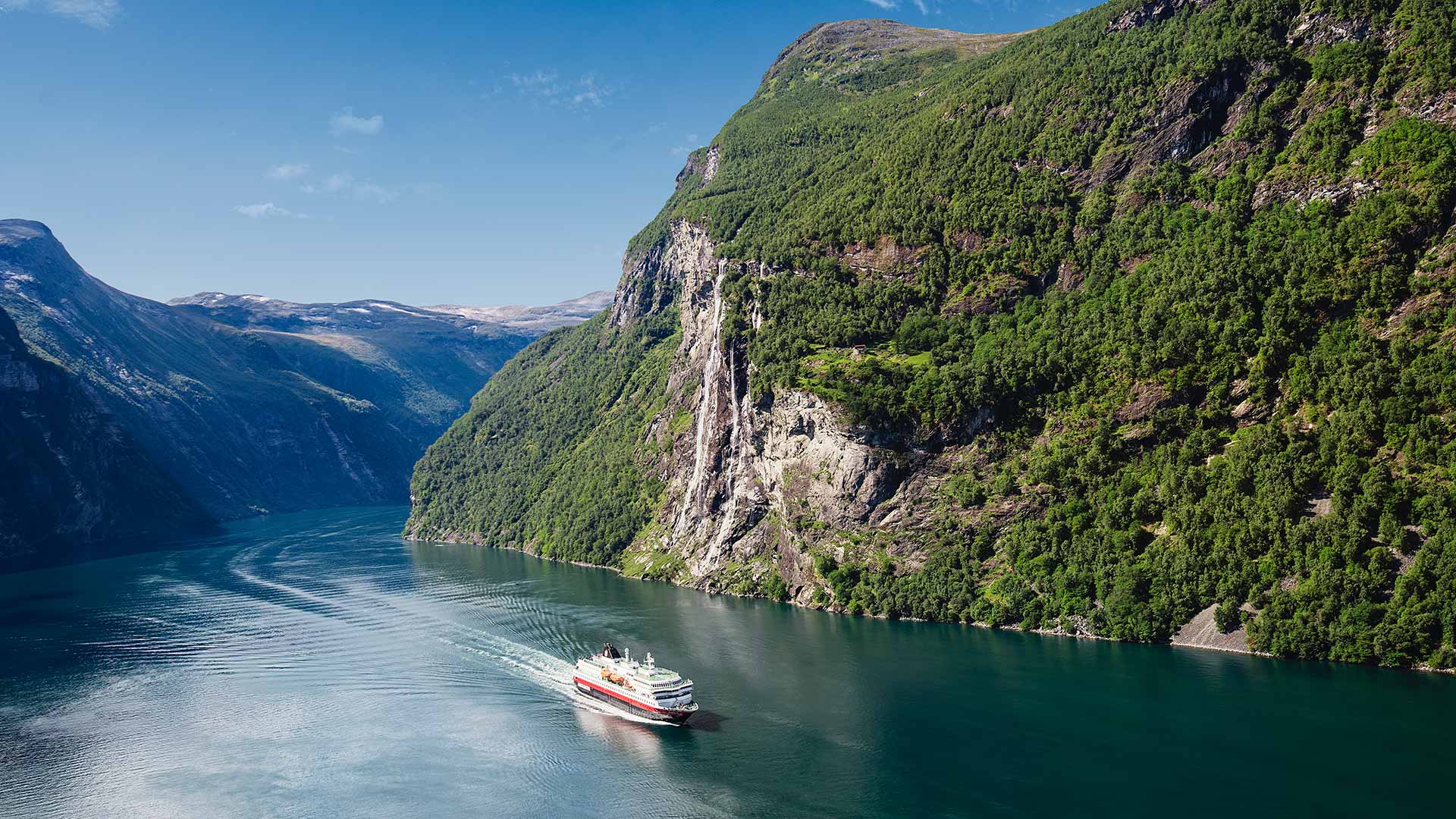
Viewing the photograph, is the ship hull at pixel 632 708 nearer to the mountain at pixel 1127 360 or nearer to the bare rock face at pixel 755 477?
the mountain at pixel 1127 360

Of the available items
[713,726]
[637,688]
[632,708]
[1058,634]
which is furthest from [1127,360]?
[632,708]

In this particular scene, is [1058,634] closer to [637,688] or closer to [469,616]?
[637,688]

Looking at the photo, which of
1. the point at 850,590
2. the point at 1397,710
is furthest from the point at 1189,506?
the point at 850,590

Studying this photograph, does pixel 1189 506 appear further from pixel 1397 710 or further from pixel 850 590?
pixel 850 590

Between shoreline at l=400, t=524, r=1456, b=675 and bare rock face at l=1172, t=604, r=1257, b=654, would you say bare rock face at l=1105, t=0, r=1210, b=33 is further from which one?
shoreline at l=400, t=524, r=1456, b=675

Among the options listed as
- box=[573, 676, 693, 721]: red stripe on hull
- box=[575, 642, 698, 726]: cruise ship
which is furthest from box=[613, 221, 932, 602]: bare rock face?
box=[573, 676, 693, 721]: red stripe on hull

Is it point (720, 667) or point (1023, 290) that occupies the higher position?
point (1023, 290)

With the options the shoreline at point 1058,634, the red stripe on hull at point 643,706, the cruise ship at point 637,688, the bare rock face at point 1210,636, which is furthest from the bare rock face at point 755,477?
the red stripe on hull at point 643,706

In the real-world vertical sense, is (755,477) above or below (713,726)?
above
